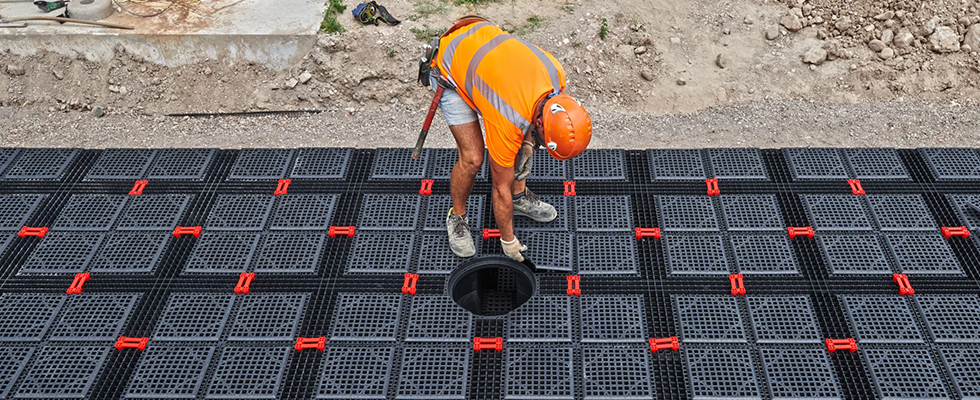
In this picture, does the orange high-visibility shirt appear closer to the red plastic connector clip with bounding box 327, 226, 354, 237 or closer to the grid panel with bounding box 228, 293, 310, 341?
the red plastic connector clip with bounding box 327, 226, 354, 237

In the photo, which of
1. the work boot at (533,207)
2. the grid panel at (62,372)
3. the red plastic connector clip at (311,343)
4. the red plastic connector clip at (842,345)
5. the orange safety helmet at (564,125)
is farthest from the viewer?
the work boot at (533,207)

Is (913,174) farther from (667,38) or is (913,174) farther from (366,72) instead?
(366,72)

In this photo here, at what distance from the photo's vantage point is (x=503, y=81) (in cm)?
399

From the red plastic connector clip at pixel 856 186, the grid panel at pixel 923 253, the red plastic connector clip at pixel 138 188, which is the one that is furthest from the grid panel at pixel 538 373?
the red plastic connector clip at pixel 138 188

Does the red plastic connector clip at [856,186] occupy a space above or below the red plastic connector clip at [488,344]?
above

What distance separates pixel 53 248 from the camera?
16.6ft

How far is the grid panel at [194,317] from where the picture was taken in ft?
14.7

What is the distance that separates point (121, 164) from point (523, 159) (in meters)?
3.82

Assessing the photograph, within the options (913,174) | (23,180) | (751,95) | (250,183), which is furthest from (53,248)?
(751,95)

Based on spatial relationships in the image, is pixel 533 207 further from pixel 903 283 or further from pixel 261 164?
pixel 903 283

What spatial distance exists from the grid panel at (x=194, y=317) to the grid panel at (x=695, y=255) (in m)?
3.31

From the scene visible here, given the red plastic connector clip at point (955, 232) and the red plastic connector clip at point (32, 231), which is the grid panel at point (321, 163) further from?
the red plastic connector clip at point (955, 232)

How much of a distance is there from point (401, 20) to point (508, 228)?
4710mm

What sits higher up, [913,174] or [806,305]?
[913,174]
